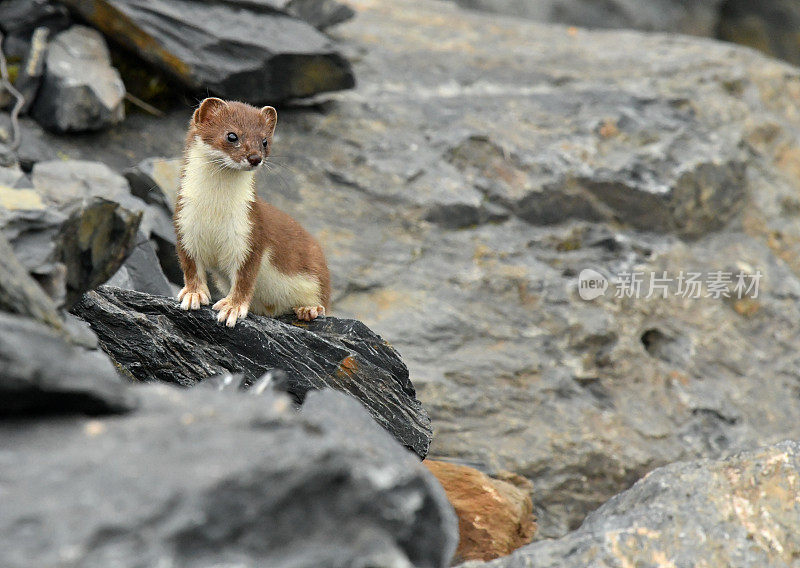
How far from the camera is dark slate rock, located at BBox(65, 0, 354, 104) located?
29.1ft

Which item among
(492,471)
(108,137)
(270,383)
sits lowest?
(492,471)

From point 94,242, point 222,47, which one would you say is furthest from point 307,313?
point 222,47

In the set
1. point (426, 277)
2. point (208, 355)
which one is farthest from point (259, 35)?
point (208, 355)

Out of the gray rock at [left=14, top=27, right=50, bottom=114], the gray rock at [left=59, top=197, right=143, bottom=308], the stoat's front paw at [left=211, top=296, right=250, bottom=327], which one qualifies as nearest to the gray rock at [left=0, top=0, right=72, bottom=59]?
the gray rock at [left=14, top=27, right=50, bottom=114]

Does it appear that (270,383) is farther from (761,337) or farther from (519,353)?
(761,337)

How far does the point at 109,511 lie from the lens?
2.57 metres

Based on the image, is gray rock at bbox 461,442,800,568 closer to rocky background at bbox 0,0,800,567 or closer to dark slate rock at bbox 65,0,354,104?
rocky background at bbox 0,0,800,567

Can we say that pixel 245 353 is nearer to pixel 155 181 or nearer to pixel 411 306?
pixel 155 181

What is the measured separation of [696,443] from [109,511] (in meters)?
6.74

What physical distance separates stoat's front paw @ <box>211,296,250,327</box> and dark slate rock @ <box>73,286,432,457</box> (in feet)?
0.14

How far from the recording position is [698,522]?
4.25 meters

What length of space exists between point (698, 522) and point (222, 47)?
679 centimetres

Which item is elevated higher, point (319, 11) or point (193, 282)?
point (319, 11)

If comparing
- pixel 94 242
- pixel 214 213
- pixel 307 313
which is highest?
pixel 94 242
